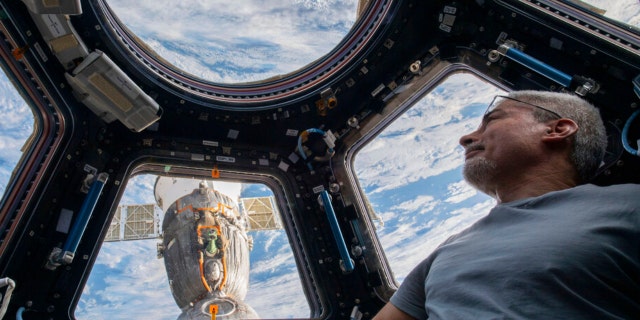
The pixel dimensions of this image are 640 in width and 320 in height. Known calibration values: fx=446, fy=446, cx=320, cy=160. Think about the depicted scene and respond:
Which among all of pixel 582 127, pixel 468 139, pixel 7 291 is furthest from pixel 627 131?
pixel 7 291

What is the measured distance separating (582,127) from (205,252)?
754cm

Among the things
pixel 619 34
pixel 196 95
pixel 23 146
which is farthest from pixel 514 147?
pixel 23 146

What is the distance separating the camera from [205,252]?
8.40m

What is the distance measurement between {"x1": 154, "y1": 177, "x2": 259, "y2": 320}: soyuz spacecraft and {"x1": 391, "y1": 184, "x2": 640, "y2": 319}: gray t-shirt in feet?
23.4

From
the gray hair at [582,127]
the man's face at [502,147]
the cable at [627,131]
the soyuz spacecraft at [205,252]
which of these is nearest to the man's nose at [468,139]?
the man's face at [502,147]

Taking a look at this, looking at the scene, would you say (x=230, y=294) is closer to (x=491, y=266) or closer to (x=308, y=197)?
(x=308, y=197)

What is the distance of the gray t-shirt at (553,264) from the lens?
117 centimetres

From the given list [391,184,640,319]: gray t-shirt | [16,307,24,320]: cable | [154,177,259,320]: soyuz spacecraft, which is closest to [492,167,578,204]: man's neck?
[391,184,640,319]: gray t-shirt

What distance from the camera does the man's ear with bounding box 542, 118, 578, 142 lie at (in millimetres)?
1793

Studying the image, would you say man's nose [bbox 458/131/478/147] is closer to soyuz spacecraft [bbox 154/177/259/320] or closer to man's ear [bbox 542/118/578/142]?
man's ear [bbox 542/118/578/142]

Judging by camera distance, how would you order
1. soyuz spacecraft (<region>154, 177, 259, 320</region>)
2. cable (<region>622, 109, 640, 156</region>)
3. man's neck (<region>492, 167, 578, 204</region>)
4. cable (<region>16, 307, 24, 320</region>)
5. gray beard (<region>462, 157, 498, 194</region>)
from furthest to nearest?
1. soyuz spacecraft (<region>154, 177, 259, 320</region>)
2. cable (<region>16, 307, 24, 320</region>)
3. cable (<region>622, 109, 640, 156</region>)
4. gray beard (<region>462, 157, 498, 194</region>)
5. man's neck (<region>492, 167, 578, 204</region>)

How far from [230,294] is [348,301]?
360cm

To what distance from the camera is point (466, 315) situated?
126cm

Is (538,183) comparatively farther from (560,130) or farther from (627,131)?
(627,131)
